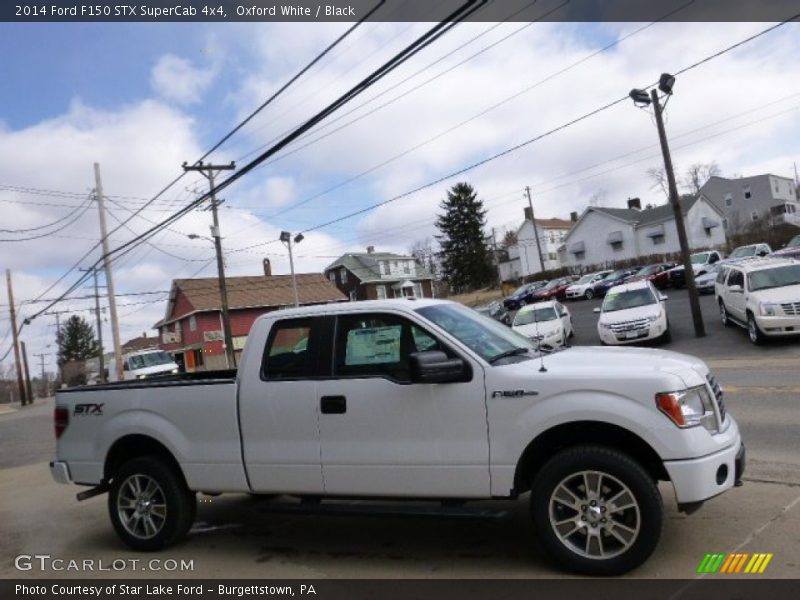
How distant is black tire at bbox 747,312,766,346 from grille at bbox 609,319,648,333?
259 cm

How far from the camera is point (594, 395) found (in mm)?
4117

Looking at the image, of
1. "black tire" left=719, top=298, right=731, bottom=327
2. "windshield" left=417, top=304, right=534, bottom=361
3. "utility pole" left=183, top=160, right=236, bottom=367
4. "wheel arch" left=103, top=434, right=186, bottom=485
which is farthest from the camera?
"utility pole" left=183, top=160, right=236, bottom=367

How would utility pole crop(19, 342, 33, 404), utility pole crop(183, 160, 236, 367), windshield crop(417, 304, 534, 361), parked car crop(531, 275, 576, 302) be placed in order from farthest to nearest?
utility pole crop(19, 342, 33, 404), parked car crop(531, 275, 576, 302), utility pole crop(183, 160, 236, 367), windshield crop(417, 304, 534, 361)

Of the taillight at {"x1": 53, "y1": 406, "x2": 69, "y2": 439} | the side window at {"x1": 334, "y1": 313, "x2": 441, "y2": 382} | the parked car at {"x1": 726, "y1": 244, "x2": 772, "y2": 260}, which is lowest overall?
the taillight at {"x1": 53, "y1": 406, "x2": 69, "y2": 439}

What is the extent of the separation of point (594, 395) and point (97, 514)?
19.1 feet

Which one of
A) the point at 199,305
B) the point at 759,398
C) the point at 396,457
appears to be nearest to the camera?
the point at 396,457

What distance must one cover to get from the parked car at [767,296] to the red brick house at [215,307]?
4059 cm

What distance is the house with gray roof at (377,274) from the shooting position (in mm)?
72812

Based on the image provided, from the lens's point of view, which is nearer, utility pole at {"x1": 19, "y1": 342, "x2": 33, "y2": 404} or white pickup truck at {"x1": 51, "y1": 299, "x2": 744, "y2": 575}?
white pickup truck at {"x1": 51, "y1": 299, "x2": 744, "y2": 575}

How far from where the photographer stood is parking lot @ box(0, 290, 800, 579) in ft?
14.7

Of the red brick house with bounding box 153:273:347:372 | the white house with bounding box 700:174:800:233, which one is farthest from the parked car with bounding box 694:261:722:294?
the white house with bounding box 700:174:800:233

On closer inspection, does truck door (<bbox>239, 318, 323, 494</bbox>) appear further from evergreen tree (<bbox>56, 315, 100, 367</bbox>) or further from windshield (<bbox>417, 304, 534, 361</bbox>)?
evergreen tree (<bbox>56, 315, 100, 367</bbox>)
